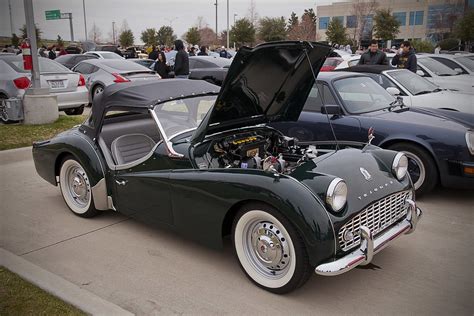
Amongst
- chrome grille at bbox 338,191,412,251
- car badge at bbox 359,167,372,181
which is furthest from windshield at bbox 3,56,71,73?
chrome grille at bbox 338,191,412,251

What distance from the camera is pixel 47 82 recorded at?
1020 centimetres

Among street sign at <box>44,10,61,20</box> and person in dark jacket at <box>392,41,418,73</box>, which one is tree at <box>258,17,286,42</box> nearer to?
person in dark jacket at <box>392,41,418,73</box>

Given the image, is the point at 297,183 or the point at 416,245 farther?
the point at 416,245

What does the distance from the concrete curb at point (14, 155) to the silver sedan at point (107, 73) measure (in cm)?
494

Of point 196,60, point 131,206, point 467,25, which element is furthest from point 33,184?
point 467,25

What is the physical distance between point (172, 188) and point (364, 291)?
1.79 metres

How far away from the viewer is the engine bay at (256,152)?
392cm

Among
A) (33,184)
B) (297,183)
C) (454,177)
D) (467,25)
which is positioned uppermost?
(467,25)

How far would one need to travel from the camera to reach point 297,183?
3.20m

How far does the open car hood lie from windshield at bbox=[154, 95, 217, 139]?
45 centimetres

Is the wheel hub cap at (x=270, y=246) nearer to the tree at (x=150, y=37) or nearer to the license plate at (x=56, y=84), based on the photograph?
the license plate at (x=56, y=84)

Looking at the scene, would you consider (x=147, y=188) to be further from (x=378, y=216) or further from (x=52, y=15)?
(x=52, y=15)

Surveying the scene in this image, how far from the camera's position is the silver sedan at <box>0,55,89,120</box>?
973cm

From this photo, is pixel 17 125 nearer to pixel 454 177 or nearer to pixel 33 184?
pixel 33 184
